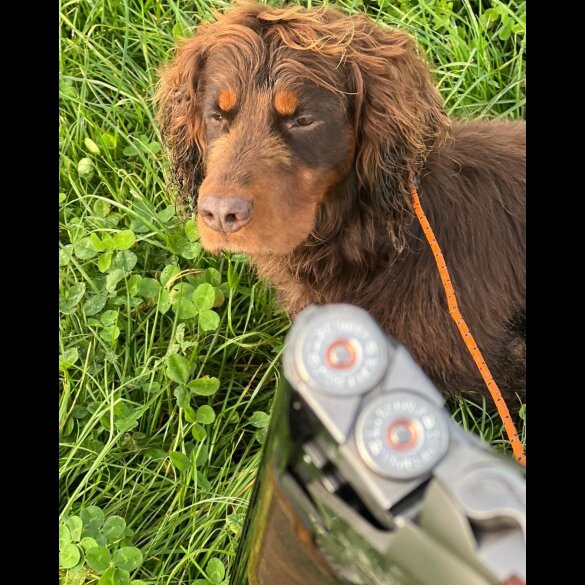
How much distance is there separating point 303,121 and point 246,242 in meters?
0.37

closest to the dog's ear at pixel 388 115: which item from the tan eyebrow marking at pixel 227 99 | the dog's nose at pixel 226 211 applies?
the tan eyebrow marking at pixel 227 99

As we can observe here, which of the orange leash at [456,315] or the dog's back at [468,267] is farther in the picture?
the dog's back at [468,267]

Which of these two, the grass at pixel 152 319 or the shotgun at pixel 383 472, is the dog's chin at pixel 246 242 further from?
the shotgun at pixel 383 472

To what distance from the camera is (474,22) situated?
3.09 metres

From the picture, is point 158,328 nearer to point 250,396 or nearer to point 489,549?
point 250,396

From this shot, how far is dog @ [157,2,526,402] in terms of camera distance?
1.94 m

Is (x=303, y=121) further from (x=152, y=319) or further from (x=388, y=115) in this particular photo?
(x=152, y=319)

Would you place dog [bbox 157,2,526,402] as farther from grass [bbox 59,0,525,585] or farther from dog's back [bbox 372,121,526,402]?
grass [bbox 59,0,525,585]

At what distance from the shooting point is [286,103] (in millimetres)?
1936

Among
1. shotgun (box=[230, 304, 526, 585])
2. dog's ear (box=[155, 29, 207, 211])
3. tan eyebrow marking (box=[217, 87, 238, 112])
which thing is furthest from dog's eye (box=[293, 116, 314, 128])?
shotgun (box=[230, 304, 526, 585])

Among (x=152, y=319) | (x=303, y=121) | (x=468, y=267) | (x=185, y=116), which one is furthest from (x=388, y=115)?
(x=152, y=319)

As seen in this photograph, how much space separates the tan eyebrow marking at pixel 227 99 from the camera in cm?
200

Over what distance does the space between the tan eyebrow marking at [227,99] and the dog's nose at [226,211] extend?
321 mm

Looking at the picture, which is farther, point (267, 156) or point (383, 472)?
point (267, 156)
